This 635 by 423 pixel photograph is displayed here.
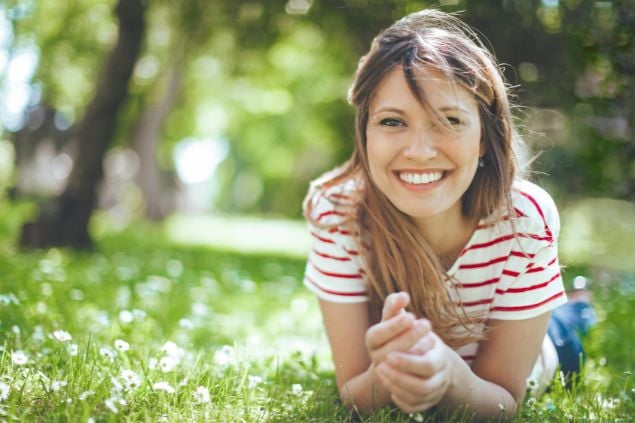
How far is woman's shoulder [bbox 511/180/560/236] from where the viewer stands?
8.81ft

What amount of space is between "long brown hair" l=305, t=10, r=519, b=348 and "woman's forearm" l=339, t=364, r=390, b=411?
37cm

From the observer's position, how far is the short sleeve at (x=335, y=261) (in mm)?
2840

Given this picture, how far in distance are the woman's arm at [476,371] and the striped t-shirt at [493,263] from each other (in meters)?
0.08

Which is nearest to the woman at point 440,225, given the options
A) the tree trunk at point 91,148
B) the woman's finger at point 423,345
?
the woman's finger at point 423,345

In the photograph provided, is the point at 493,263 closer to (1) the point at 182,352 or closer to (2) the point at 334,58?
(1) the point at 182,352

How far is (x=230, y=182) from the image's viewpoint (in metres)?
56.8

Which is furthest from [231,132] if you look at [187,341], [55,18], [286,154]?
[187,341]

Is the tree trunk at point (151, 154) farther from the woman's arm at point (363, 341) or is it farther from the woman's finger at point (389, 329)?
the woman's finger at point (389, 329)

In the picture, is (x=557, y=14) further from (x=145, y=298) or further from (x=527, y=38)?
(x=145, y=298)

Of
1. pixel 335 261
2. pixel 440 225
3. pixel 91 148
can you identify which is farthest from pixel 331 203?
pixel 91 148

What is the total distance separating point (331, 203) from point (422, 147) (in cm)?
66

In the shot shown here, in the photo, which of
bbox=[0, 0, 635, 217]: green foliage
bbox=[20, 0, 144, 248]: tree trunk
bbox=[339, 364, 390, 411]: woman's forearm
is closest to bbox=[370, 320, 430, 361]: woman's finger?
bbox=[339, 364, 390, 411]: woman's forearm

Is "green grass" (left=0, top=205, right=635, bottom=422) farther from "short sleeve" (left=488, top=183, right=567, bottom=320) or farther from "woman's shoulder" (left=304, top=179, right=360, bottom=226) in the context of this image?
"woman's shoulder" (left=304, top=179, right=360, bottom=226)

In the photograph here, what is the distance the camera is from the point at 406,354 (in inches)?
78.0
